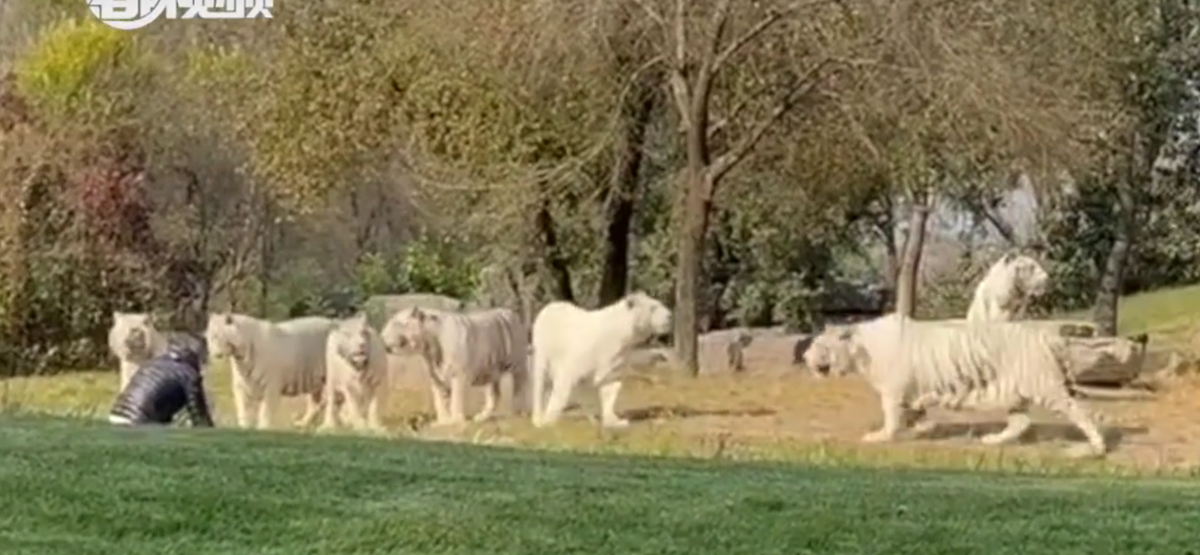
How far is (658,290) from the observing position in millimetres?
13258

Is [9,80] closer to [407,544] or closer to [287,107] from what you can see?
[287,107]

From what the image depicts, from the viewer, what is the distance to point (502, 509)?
395cm

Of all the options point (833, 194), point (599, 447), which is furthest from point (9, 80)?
point (599, 447)

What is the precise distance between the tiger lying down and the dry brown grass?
0.15m

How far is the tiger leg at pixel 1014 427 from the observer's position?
7483 millimetres

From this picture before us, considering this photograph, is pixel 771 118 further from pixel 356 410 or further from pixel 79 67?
pixel 79 67

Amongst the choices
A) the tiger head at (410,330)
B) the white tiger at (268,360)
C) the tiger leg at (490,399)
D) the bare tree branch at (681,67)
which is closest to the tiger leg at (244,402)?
the white tiger at (268,360)

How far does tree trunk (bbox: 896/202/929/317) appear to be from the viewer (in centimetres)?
1305

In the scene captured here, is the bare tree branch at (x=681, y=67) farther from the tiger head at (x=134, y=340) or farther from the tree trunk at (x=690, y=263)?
the tiger head at (x=134, y=340)

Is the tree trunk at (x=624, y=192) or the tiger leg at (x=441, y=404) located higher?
the tree trunk at (x=624, y=192)

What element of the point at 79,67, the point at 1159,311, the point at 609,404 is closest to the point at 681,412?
the point at 609,404

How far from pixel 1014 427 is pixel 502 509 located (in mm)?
4087

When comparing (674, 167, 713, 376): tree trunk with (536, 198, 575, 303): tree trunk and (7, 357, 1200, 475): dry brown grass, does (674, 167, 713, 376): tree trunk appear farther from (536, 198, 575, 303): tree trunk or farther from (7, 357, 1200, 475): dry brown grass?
(536, 198, 575, 303): tree trunk

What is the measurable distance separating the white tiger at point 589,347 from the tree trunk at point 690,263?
78.6 inches
